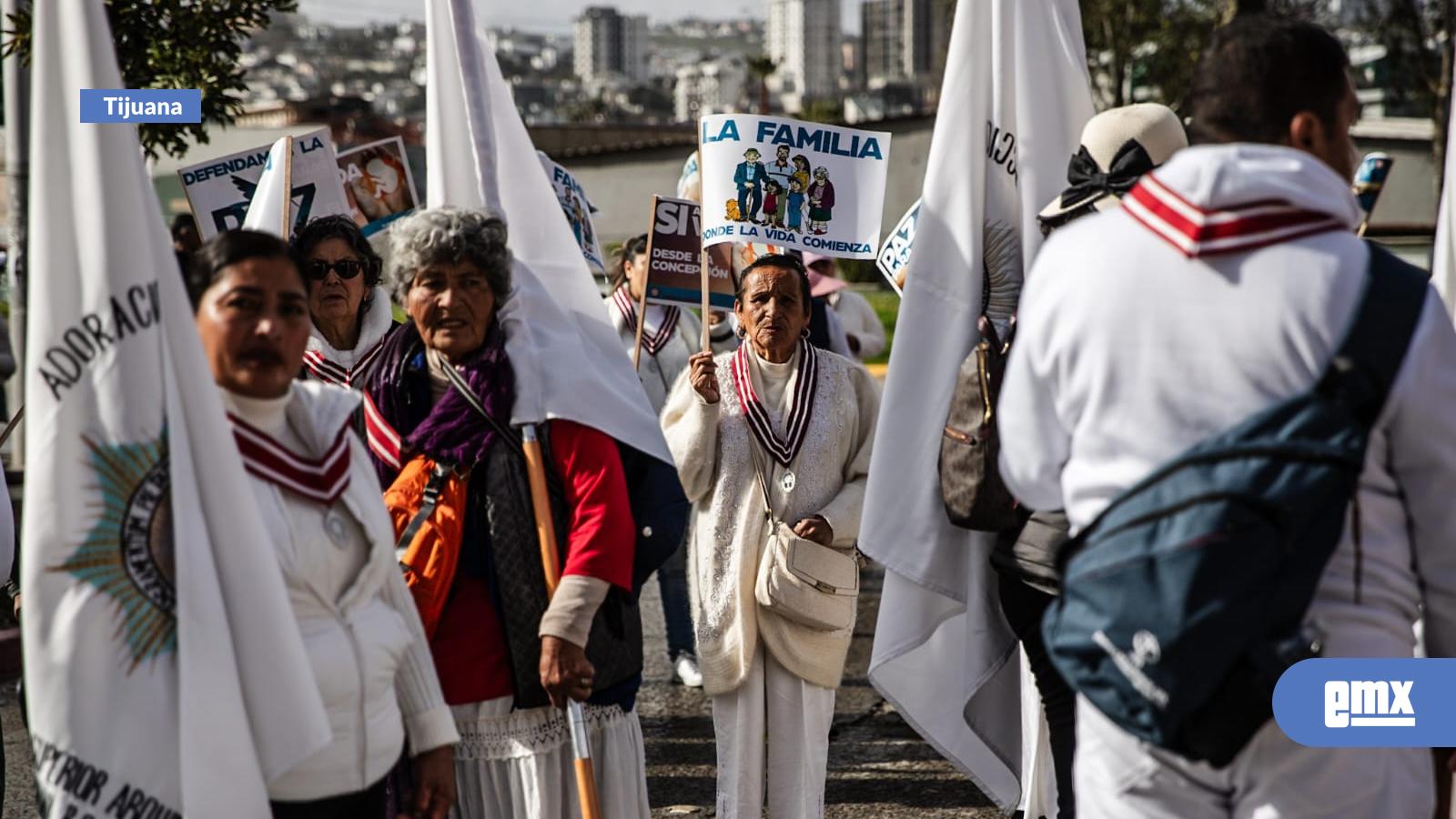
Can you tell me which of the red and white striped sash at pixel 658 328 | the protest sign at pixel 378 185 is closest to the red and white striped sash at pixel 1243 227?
the protest sign at pixel 378 185

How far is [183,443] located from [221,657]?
0.36m

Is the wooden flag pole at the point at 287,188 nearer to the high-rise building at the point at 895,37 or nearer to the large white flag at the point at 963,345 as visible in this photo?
the large white flag at the point at 963,345

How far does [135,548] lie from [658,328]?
535 centimetres

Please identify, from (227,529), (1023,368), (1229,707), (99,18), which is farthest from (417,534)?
(1229,707)

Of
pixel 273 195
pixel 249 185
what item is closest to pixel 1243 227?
pixel 273 195

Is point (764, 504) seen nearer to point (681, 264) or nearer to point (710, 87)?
point (681, 264)

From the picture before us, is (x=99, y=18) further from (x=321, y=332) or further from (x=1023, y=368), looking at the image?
(x=321, y=332)

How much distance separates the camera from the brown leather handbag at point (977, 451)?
418 cm

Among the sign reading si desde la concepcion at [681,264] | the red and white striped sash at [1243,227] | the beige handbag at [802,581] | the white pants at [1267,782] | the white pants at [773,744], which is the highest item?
the red and white striped sash at [1243,227]

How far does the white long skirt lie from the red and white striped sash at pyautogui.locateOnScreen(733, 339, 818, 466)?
152 cm

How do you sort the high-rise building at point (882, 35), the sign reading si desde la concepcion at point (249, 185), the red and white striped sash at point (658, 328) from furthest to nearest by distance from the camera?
1. the high-rise building at point (882, 35)
2. the red and white striped sash at point (658, 328)
3. the sign reading si desde la concepcion at point (249, 185)

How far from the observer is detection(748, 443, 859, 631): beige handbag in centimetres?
538

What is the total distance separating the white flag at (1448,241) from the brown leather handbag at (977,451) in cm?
103

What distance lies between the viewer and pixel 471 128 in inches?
175
